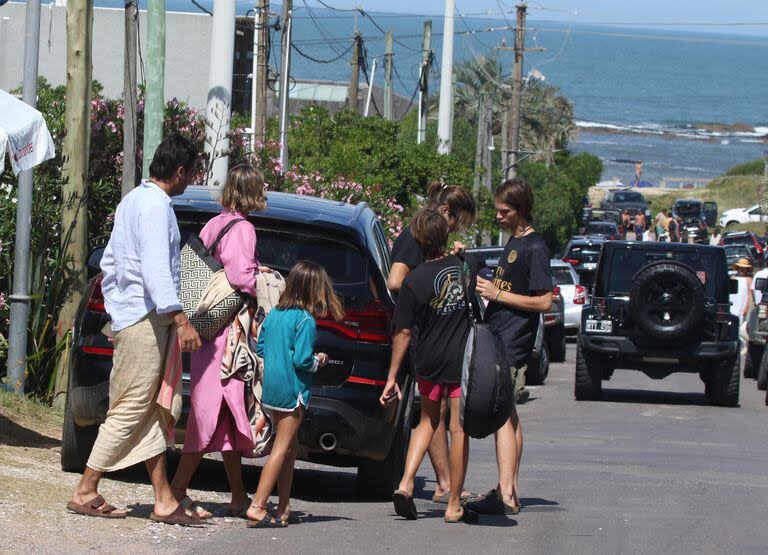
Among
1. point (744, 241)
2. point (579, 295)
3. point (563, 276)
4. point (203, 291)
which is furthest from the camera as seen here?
point (744, 241)

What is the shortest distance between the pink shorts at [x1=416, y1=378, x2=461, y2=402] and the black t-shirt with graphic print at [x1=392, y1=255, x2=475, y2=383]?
50 mm

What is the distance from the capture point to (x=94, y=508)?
7.26 m

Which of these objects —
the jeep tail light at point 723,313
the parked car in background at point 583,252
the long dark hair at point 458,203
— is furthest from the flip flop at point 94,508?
the parked car in background at point 583,252

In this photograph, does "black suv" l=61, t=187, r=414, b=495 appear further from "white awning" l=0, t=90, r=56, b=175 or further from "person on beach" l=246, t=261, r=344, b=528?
"white awning" l=0, t=90, r=56, b=175

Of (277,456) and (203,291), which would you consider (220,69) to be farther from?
(277,456)

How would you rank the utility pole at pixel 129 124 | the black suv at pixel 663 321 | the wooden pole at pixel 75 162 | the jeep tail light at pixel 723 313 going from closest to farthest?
1. the wooden pole at pixel 75 162
2. the utility pole at pixel 129 124
3. the black suv at pixel 663 321
4. the jeep tail light at pixel 723 313

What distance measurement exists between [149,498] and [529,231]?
2.77 meters

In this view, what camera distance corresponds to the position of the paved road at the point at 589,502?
7.47 metres

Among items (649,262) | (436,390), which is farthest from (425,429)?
(649,262)

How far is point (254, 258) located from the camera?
25.1 feet

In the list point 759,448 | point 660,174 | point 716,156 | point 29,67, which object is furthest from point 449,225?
point 716,156

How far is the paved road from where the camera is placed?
7469mm

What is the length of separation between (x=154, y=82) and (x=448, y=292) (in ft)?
17.9

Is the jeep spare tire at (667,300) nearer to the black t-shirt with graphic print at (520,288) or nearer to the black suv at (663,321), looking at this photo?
the black suv at (663,321)
